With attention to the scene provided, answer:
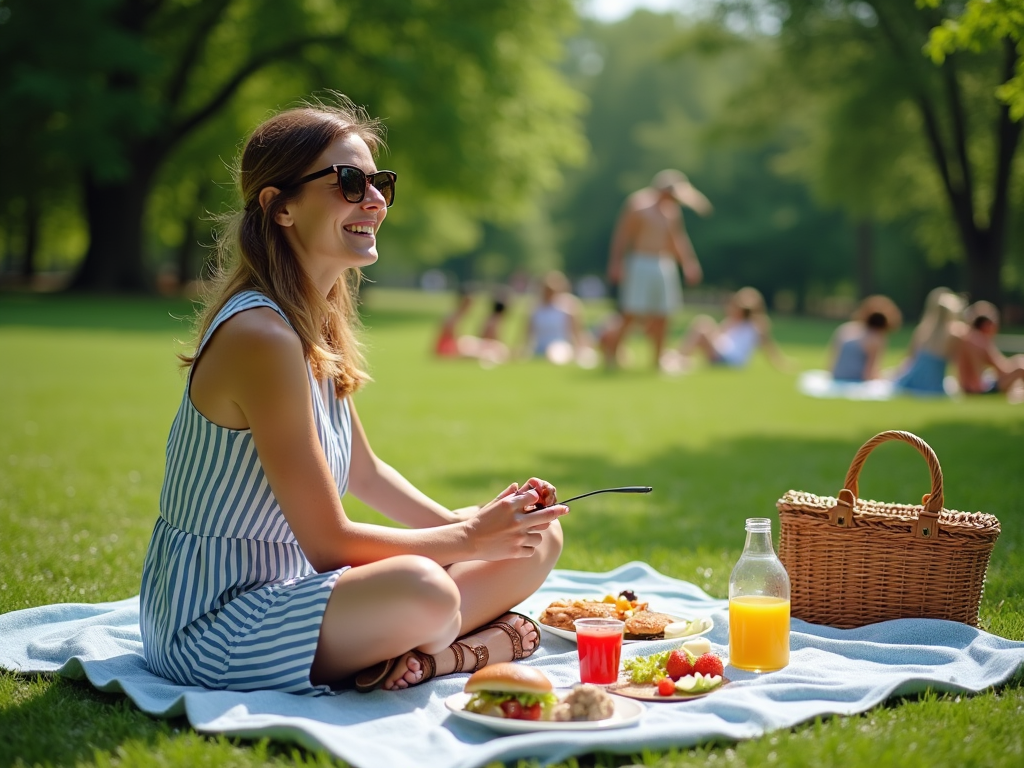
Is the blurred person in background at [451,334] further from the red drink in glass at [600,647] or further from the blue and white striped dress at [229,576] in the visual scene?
the red drink in glass at [600,647]

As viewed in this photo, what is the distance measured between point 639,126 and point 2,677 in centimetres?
5956

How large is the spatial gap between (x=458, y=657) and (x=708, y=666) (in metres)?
0.82

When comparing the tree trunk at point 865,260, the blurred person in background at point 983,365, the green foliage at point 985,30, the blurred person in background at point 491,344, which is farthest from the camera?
the tree trunk at point 865,260

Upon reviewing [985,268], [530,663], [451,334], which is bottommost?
[530,663]

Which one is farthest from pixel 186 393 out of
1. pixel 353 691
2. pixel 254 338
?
pixel 353 691

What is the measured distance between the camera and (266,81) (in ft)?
102

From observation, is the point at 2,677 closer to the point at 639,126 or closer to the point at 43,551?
the point at 43,551

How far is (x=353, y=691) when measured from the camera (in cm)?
332

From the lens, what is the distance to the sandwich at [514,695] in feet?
9.90

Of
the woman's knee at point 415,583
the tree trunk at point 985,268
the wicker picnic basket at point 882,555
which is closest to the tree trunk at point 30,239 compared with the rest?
the tree trunk at point 985,268

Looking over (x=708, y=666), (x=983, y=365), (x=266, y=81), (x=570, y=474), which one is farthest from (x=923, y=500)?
(x=266, y=81)

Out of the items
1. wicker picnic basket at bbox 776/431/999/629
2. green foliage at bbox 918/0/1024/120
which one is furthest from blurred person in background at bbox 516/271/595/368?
wicker picnic basket at bbox 776/431/999/629

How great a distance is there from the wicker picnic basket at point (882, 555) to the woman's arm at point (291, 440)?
133 cm

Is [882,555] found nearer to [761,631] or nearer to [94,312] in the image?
[761,631]
